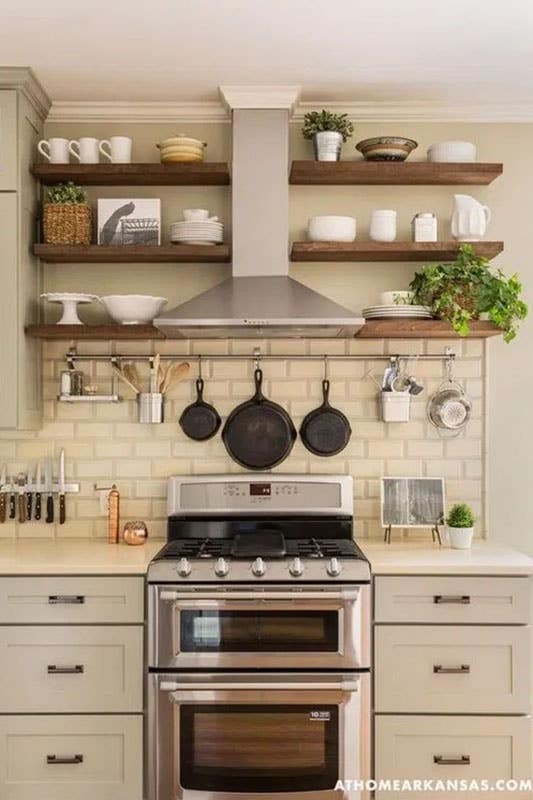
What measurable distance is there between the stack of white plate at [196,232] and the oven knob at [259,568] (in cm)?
132

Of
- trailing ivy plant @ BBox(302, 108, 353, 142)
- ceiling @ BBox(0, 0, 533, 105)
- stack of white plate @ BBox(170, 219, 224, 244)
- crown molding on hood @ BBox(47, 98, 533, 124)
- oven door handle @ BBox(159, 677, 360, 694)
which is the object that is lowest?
oven door handle @ BBox(159, 677, 360, 694)

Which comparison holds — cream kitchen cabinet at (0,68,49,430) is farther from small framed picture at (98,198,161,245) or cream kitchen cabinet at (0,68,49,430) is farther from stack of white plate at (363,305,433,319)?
stack of white plate at (363,305,433,319)

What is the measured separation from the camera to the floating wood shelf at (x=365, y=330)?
11.1 feet

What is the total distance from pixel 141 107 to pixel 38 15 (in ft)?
2.84

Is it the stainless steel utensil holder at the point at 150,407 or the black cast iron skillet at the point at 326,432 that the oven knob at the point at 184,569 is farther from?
the black cast iron skillet at the point at 326,432

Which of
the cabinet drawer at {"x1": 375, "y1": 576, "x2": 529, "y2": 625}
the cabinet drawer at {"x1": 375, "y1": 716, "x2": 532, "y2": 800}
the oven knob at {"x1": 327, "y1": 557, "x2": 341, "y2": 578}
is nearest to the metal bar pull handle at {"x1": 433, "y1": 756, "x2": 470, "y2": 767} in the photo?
the cabinet drawer at {"x1": 375, "y1": 716, "x2": 532, "y2": 800}

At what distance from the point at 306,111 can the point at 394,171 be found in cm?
48

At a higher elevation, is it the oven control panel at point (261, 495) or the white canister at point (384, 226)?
the white canister at point (384, 226)

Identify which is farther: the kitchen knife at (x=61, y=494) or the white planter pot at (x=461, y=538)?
the kitchen knife at (x=61, y=494)

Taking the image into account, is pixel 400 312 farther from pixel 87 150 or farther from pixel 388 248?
pixel 87 150

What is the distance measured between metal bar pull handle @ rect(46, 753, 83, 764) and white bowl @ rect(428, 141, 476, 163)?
8.80ft

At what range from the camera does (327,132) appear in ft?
11.4

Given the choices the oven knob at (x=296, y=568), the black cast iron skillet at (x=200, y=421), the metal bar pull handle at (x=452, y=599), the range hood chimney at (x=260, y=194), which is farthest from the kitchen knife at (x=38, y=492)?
the metal bar pull handle at (x=452, y=599)

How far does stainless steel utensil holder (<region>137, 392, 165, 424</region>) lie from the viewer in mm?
3520
